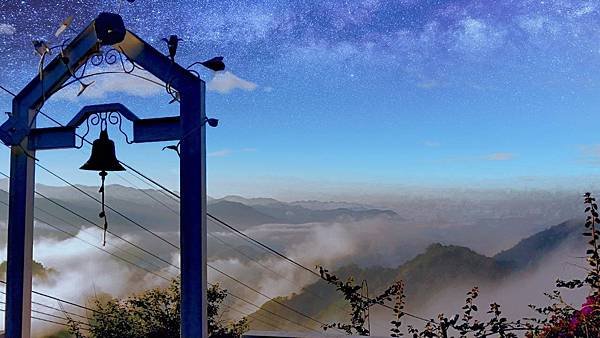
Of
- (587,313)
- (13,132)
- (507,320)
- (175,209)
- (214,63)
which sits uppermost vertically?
(214,63)

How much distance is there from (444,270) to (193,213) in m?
2.44

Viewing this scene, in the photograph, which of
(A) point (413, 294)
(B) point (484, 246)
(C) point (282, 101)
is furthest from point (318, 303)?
(C) point (282, 101)

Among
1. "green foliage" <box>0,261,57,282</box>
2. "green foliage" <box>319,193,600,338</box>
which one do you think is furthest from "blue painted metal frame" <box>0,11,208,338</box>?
"green foliage" <box>0,261,57,282</box>

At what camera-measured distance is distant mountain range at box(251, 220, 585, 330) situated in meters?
3.46

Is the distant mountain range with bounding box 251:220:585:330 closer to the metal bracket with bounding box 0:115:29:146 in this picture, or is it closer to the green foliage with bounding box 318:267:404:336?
the green foliage with bounding box 318:267:404:336

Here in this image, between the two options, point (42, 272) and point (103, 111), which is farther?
point (42, 272)

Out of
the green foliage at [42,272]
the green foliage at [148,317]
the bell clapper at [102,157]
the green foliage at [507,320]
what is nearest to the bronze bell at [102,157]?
the bell clapper at [102,157]

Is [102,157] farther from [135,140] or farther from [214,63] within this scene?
[214,63]

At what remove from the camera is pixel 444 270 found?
3.69 metres

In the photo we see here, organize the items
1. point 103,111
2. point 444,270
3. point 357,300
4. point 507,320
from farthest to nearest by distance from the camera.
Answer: point 444,270
point 357,300
point 507,320
point 103,111

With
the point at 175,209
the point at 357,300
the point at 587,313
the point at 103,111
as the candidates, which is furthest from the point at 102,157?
the point at 175,209

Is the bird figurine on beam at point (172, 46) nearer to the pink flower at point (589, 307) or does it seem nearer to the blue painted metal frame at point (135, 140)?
the blue painted metal frame at point (135, 140)

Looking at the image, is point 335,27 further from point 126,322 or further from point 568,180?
point 126,322

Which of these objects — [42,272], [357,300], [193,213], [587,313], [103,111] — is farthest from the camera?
[42,272]
